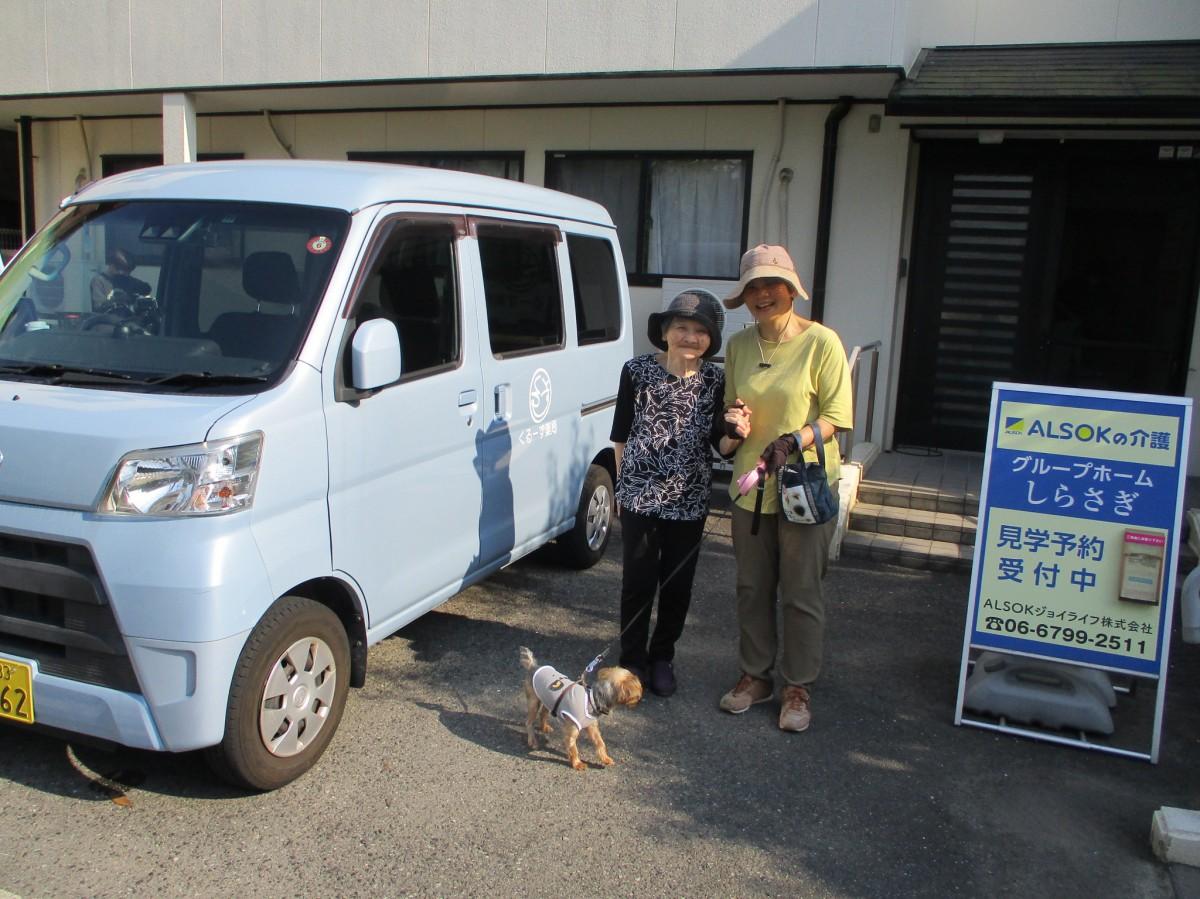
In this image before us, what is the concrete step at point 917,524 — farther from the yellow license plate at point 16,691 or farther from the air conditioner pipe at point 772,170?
the yellow license plate at point 16,691

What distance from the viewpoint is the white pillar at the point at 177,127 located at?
9.21m

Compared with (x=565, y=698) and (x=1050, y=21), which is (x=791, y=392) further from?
(x=1050, y=21)

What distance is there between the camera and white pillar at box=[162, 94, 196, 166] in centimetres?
921

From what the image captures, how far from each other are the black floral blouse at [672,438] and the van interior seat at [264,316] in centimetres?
146

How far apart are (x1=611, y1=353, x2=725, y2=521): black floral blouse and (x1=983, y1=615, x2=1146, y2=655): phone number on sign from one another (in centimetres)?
138

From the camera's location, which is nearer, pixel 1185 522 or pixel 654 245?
pixel 1185 522

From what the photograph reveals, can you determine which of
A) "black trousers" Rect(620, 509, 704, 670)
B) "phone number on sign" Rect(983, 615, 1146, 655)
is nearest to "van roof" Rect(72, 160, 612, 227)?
"black trousers" Rect(620, 509, 704, 670)

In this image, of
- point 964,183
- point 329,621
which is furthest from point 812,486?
point 964,183

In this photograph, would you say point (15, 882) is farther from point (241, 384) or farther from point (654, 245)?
point (654, 245)

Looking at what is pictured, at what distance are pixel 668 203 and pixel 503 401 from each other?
15.9 ft

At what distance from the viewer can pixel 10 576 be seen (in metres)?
3.16

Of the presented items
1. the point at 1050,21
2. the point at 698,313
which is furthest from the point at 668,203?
the point at 698,313

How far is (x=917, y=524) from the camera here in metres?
6.78

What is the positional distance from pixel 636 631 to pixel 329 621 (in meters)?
1.46
